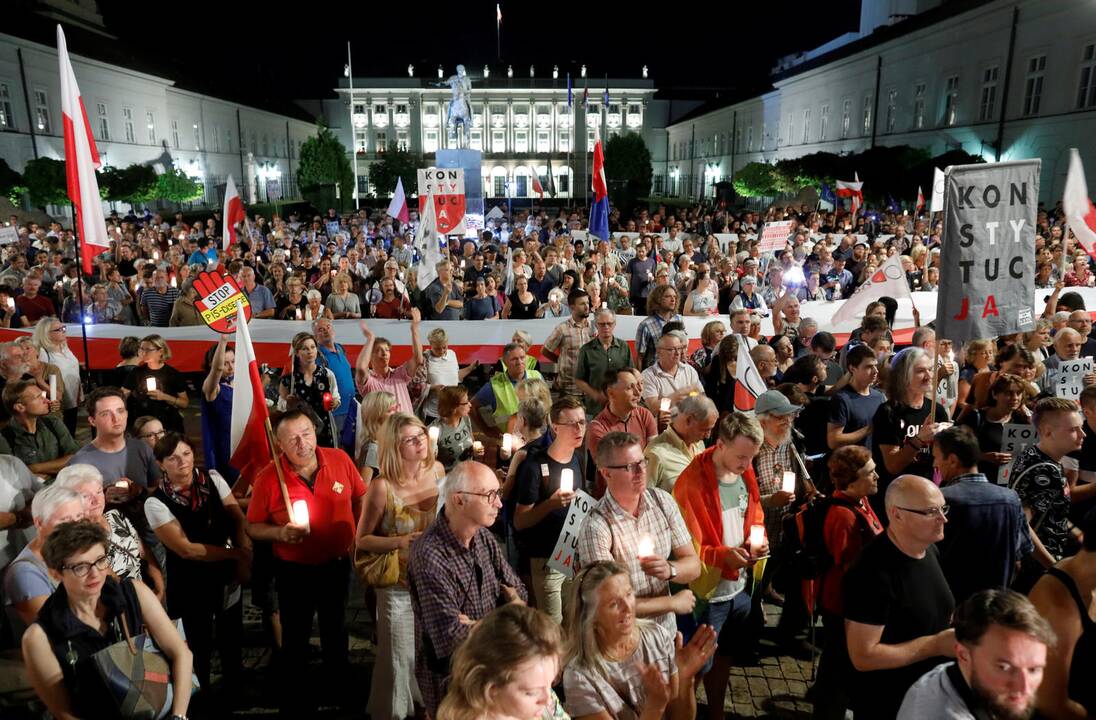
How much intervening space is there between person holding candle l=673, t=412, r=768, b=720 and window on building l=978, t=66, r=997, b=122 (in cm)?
3919

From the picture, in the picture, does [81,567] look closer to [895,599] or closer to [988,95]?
[895,599]

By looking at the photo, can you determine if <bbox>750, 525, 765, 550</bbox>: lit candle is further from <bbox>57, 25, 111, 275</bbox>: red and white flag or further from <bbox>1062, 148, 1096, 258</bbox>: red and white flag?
<bbox>1062, 148, 1096, 258</bbox>: red and white flag

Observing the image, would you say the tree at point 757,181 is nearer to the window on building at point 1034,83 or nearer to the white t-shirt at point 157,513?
the window on building at point 1034,83

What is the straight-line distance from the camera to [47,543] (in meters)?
3.00

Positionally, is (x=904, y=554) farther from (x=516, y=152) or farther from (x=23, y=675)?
(x=516, y=152)

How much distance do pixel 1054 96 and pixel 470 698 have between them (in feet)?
124

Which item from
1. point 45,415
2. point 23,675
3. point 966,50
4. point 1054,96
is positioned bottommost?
point 23,675

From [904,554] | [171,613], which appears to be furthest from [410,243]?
[904,554]

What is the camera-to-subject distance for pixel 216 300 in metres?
5.95

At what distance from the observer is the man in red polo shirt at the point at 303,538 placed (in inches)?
163

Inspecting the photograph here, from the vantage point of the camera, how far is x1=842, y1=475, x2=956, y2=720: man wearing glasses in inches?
120

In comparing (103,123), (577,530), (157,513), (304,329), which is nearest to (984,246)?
(577,530)

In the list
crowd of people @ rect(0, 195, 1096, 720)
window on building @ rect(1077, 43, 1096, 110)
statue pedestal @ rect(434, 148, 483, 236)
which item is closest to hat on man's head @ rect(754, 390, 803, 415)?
crowd of people @ rect(0, 195, 1096, 720)

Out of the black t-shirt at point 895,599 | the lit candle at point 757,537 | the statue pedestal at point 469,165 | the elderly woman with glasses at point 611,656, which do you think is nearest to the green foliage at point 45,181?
the statue pedestal at point 469,165
